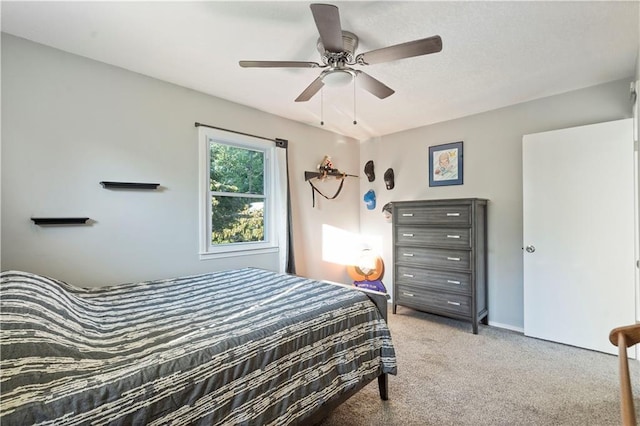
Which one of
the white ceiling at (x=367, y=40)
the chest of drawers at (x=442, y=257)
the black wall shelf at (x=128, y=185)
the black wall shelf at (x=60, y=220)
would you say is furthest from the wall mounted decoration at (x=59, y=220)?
the chest of drawers at (x=442, y=257)

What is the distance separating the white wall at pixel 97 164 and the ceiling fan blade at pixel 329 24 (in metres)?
1.77

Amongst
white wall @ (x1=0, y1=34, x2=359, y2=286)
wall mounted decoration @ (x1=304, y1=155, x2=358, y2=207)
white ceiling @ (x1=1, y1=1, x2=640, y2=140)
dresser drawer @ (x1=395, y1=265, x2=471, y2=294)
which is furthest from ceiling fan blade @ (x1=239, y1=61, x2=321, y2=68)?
dresser drawer @ (x1=395, y1=265, x2=471, y2=294)

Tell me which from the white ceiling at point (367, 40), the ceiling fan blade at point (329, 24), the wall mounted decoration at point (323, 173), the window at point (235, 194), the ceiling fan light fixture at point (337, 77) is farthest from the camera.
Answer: the wall mounted decoration at point (323, 173)

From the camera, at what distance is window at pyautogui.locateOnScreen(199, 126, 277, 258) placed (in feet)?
9.95

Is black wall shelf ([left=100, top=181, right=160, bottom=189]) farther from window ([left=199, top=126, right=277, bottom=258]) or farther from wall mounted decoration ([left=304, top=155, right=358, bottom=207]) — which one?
wall mounted decoration ([left=304, top=155, right=358, bottom=207])

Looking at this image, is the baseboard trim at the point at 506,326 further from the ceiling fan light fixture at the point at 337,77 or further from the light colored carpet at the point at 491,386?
the ceiling fan light fixture at the point at 337,77

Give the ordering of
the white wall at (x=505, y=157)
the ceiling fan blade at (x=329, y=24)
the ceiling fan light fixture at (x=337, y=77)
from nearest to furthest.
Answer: the ceiling fan blade at (x=329, y=24)
the ceiling fan light fixture at (x=337, y=77)
the white wall at (x=505, y=157)

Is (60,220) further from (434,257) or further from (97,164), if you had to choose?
(434,257)

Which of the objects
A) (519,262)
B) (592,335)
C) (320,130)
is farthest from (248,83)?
(592,335)

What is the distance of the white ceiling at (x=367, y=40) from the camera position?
70.9 inches

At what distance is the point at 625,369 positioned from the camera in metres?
0.88

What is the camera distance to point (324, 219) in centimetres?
421

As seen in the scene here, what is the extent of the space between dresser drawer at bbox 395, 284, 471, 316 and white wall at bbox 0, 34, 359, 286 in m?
2.04

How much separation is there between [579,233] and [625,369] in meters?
2.48
